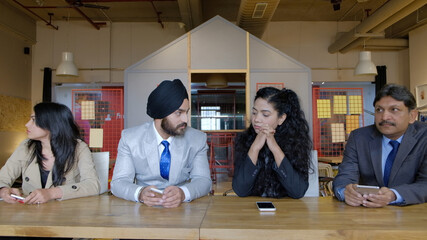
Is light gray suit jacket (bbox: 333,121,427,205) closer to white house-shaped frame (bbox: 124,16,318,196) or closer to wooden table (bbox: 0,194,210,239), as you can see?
wooden table (bbox: 0,194,210,239)

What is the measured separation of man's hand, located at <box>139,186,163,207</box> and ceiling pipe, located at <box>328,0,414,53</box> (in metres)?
5.72

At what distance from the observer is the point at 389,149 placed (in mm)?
2211

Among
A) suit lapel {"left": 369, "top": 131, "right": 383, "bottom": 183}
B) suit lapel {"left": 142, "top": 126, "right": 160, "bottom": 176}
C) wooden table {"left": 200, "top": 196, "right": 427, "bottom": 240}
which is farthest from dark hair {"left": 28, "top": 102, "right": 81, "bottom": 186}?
suit lapel {"left": 369, "top": 131, "right": 383, "bottom": 183}

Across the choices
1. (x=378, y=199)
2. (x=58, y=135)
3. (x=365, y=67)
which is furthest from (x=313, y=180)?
(x=365, y=67)

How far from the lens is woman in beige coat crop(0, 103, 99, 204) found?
228cm

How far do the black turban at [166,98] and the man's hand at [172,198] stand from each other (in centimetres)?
54

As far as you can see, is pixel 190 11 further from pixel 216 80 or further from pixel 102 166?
pixel 102 166

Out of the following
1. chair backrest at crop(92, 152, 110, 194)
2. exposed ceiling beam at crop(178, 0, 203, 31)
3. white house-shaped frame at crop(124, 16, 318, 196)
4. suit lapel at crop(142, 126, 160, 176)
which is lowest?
chair backrest at crop(92, 152, 110, 194)

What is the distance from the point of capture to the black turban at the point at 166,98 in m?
2.11

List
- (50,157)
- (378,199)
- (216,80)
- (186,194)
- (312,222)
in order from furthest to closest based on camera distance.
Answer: (216,80) < (50,157) < (186,194) < (378,199) < (312,222)

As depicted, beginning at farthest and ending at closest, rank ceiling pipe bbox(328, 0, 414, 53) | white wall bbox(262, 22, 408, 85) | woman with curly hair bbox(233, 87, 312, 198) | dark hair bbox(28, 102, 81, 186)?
white wall bbox(262, 22, 408, 85) < ceiling pipe bbox(328, 0, 414, 53) < dark hair bbox(28, 102, 81, 186) < woman with curly hair bbox(233, 87, 312, 198)

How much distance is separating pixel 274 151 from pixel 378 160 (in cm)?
69

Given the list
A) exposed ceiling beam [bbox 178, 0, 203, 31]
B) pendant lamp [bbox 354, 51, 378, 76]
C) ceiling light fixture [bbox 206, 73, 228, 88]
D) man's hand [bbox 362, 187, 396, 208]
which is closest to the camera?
man's hand [bbox 362, 187, 396, 208]

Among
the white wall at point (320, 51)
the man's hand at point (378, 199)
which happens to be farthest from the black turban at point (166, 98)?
the white wall at point (320, 51)
